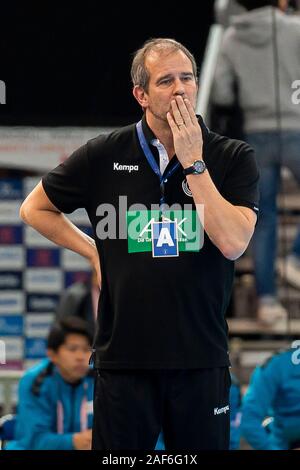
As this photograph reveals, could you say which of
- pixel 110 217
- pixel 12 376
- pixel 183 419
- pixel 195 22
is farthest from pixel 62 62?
pixel 183 419

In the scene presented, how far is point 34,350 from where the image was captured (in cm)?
571

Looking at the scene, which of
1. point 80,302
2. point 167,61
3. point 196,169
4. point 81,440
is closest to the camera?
point 196,169

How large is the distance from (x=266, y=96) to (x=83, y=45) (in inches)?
37.5

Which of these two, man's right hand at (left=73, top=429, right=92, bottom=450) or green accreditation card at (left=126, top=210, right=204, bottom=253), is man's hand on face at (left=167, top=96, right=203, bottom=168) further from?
man's right hand at (left=73, top=429, right=92, bottom=450)

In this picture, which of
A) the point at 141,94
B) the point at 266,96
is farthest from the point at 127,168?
the point at 266,96

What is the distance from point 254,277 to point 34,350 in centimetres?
121

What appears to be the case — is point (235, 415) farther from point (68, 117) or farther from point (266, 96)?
point (68, 117)

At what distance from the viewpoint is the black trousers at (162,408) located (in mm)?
2932

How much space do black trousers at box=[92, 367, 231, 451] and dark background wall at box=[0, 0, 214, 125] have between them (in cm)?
254

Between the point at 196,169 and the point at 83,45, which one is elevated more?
the point at 83,45

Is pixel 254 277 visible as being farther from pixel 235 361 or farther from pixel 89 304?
pixel 89 304

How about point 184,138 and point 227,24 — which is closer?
point 184,138

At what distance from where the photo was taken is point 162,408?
9.70 feet
